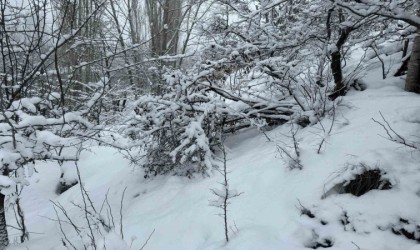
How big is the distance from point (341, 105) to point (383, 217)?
1874 mm

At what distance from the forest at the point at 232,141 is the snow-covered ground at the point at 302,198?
0.01 m

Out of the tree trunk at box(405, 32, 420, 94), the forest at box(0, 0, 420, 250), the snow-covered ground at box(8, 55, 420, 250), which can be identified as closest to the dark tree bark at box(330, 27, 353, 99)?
the forest at box(0, 0, 420, 250)

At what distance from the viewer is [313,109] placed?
13.5 feet

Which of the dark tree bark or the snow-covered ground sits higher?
the dark tree bark

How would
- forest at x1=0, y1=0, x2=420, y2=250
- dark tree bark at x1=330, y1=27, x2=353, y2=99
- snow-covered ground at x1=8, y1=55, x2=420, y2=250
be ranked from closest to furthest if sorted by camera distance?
snow-covered ground at x1=8, y1=55, x2=420, y2=250 → forest at x1=0, y1=0, x2=420, y2=250 → dark tree bark at x1=330, y1=27, x2=353, y2=99

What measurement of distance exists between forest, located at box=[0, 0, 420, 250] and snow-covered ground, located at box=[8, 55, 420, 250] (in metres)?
0.01

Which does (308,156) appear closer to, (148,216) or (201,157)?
(201,157)

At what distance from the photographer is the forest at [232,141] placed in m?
2.63

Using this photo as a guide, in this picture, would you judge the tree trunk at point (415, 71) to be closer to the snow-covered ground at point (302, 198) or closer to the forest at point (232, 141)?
the forest at point (232, 141)

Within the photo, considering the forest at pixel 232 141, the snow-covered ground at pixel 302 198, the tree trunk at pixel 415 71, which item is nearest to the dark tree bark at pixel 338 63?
the forest at pixel 232 141

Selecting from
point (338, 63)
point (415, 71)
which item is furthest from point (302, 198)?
point (415, 71)

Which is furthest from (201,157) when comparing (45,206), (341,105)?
(45,206)

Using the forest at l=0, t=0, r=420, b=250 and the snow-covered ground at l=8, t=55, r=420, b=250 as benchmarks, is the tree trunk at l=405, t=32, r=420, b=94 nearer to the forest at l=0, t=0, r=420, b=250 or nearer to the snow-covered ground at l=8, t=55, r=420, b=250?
the forest at l=0, t=0, r=420, b=250

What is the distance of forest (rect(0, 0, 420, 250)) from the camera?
8.64 feet
